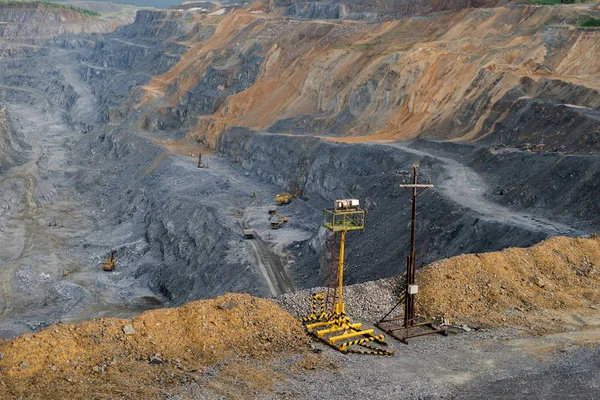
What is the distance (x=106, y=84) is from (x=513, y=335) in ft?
334

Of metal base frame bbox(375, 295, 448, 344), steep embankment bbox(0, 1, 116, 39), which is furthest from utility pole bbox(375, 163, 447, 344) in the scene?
steep embankment bbox(0, 1, 116, 39)

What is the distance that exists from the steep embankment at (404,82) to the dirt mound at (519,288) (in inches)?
608

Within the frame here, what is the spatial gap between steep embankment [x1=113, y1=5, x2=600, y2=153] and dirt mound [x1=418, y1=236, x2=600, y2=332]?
15452mm

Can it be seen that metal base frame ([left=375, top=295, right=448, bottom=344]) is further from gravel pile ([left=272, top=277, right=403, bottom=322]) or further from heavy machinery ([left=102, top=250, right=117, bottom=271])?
heavy machinery ([left=102, top=250, right=117, bottom=271])

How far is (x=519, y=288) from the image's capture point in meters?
19.4

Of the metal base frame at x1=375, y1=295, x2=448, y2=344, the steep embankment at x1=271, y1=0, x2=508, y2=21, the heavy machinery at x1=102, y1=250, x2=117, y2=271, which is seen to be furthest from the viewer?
the steep embankment at x1=271, y1=0, x2=508, y2=21

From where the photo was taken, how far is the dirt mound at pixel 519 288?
18.3 metres

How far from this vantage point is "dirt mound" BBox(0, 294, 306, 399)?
13828 mm

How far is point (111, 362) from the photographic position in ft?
48.4

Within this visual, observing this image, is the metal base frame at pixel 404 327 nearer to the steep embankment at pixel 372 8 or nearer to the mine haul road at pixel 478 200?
the mine haul road at pixel 478 200

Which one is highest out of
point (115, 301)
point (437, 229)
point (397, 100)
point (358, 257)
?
point (397, 100)


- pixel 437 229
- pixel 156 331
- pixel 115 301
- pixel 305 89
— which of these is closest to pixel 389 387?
pixel 156 331

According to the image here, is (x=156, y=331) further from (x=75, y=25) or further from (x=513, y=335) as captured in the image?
(x=75, y=25)

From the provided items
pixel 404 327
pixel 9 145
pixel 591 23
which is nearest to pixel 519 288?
pixel 404 327
